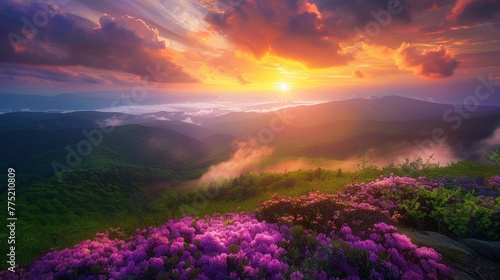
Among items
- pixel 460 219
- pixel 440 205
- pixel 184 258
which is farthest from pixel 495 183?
pixel 184 258

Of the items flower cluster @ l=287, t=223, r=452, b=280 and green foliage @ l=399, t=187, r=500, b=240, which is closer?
flower cluster @ l=287, t=223, r=452, b=280

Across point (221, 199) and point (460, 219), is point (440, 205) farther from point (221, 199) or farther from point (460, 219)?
point (221, 199)

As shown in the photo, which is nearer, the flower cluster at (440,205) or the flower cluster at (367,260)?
the flower cluster at (367,260)

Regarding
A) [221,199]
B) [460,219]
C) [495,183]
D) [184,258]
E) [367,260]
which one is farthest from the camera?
[221,199]

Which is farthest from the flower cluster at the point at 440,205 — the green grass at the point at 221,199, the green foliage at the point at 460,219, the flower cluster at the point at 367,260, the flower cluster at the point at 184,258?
the flower cluster at the point at 184,258

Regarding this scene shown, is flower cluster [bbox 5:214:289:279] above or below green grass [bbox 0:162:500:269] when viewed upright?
above

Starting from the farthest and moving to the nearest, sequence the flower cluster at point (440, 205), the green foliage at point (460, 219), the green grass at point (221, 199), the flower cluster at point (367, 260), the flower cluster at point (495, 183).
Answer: the green grass at point (221, 199) < the flower cluster at point (495, 183) < the flower cluster at point (440, 205) < the green foliage at point (460, 219) < the flower cluster at point (367, 260)

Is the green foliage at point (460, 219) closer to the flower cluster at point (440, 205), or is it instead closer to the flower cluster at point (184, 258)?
the flower cluster at point (440, 205)

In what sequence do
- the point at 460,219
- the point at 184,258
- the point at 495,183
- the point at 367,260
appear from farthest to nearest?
the point at 495,183 < the point at 460,219 < the point at 184,258 < the point at 367,260

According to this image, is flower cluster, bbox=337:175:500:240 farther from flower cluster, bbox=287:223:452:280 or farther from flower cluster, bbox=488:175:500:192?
flower cluster, bbox=287:223:452:280

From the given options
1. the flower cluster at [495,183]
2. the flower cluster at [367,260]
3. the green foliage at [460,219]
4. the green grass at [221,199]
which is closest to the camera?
the flower cluster at [367,260]

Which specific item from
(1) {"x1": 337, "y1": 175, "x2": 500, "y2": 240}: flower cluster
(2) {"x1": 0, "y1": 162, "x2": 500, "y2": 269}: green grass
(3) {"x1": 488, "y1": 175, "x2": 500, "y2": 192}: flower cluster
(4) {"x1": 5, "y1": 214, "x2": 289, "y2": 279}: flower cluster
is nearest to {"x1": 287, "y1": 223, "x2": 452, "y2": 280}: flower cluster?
(4) {"x1": 5, "y1": 214, "x2": 289, "y2": 279}: flower cluster

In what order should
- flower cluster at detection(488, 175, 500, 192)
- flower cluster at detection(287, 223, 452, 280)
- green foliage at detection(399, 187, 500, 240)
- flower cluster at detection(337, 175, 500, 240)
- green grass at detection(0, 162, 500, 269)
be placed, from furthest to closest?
1. green grass at detection(0, 162, 500, 269)
2. flower cluster at detection(488, 175, 500, 192)
3. flower cluster at detection(337, 175, 500, 240)
4. green foliage at detection(399, 187, 500, 240)
5. flower cluster at detection(287, 223, 452, 280)

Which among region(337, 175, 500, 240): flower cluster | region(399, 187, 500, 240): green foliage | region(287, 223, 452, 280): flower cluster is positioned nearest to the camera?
region(287, 223, 452, 280): flower cluster
